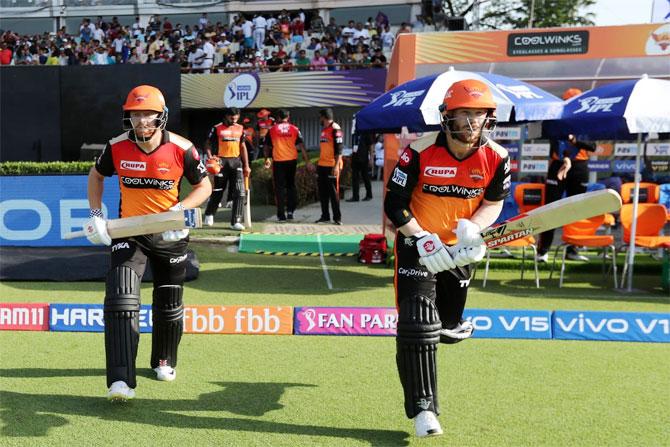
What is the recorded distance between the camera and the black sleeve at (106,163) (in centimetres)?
488

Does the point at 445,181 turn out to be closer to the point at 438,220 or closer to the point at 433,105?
the point at 438,220

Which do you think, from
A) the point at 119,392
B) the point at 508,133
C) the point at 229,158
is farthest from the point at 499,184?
the point at 229,158

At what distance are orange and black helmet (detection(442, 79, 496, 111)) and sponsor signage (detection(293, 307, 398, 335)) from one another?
2.57m

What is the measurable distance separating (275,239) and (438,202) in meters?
7.00

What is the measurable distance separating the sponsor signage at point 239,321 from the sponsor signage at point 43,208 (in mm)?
3435

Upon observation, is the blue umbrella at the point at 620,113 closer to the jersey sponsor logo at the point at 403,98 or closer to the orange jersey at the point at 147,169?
the jersey sponsor logo at the point at 403,98

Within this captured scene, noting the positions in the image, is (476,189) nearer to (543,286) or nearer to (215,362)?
(215,362)

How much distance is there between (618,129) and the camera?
7871 millimetres

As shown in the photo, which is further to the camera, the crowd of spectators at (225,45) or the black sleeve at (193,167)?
the crowd of spectators at (225,45)

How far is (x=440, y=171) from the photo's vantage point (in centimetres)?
423

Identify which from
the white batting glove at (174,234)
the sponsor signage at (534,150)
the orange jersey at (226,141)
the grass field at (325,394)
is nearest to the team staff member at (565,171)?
the sponsor signage at (534,150)

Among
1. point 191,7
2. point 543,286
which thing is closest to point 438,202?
point 543,286

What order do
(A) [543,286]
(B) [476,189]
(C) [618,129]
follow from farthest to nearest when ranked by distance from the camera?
(A) [543,286], (C) [618,129], (B) [476,189]

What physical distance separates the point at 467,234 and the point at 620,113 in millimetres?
4644
